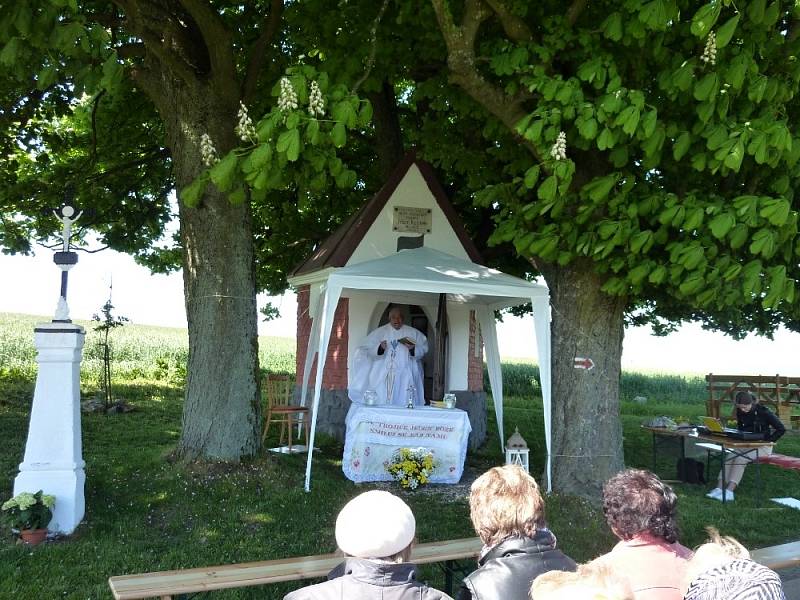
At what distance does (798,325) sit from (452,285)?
12.3m

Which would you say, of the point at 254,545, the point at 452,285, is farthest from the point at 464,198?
the point at 254,545

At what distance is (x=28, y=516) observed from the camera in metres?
6.01

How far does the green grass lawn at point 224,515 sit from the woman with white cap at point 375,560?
3064mm

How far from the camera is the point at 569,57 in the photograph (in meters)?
7.14

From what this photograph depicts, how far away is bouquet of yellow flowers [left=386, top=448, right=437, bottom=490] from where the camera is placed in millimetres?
8812

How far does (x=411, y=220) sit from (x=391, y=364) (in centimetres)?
233

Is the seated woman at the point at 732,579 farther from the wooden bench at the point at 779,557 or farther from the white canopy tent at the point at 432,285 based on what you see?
the white canopy tent at the point at 432,285

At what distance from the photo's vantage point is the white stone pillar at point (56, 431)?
249 inches

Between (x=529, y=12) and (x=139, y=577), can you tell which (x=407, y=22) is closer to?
(x=529, y=12)

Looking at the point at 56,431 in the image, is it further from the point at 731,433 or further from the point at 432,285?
the point at 731,433

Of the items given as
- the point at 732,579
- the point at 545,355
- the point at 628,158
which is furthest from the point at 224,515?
the point at 732,579

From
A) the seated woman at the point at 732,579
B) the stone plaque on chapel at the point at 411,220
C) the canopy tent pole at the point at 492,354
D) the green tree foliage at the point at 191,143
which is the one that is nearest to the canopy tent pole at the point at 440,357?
the canopy tent pole at the point at 492,354

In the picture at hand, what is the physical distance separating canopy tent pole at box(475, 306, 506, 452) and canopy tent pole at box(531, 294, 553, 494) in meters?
3.04

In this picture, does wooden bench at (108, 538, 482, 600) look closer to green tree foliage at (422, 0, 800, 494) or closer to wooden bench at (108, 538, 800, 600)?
wooden bench at (108, 538, 800, 600)
